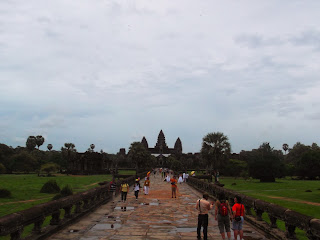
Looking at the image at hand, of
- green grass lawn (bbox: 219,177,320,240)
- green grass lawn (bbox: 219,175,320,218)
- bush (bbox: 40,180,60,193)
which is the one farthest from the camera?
bush (bbox: 40,180,60,193)

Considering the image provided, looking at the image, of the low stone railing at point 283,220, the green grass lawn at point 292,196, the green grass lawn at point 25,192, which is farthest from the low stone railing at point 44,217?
the green grass lawn at point 292,196

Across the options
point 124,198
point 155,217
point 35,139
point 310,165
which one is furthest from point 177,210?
point 35,139

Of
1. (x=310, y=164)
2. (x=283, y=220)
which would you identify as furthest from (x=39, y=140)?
(x=283, y=220)

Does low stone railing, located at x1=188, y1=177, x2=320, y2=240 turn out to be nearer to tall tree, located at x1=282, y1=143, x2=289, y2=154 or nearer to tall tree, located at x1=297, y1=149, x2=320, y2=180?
tall tree, located at x1=297, y1=149, x2=320, y2=180

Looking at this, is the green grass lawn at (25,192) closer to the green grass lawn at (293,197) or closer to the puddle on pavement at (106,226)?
the puddle on pavement at (106,226)

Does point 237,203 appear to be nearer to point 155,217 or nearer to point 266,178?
point 155,217

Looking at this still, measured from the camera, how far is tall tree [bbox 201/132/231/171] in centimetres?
5884

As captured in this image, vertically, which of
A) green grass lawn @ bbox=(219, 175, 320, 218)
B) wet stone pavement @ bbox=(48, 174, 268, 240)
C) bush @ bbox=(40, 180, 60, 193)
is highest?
wet stone pavement @ bbox=(48, 174, 268, 240)

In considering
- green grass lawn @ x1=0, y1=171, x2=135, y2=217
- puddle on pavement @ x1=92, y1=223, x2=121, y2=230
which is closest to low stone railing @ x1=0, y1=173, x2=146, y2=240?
puddle on pavement @ x1=92, y1=223, x2=121, y2=230

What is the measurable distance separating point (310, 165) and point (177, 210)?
5844cm

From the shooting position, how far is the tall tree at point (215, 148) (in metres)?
58.8

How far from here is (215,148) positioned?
59.1m

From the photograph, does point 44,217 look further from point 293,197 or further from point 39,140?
point 39,140

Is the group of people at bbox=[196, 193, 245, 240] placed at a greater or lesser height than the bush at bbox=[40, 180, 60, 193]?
greater
